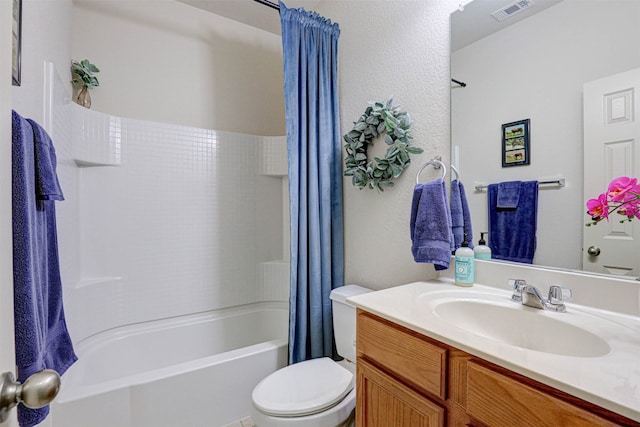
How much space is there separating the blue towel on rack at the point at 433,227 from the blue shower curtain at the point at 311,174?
66 centimetres

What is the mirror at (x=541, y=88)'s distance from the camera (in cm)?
94

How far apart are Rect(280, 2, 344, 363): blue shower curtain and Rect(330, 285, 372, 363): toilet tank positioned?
19cm

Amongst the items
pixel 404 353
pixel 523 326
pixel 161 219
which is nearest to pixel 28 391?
pixel 404 353

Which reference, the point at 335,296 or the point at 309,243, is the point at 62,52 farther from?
the point at 335,296

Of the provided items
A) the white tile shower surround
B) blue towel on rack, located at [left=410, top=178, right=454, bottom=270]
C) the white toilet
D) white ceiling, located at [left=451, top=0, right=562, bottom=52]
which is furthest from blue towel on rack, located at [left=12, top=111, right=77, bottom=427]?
white ceiling, located at [left=451, top=0, right=562, bottom=52]

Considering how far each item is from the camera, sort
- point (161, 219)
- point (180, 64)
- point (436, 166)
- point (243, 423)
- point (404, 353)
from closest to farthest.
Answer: point (404, 353) → point (436, 166) → point (243, 423) → point (161, 219) → point (180, 64)

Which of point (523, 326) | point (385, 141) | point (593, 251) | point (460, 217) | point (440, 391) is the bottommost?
point (440, 391)

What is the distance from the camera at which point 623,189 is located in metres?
Result: 0.83

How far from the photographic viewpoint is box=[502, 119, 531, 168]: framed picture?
1.10 meters

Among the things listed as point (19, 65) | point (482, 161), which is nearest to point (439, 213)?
point (482, 161)

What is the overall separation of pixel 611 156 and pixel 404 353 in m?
0.87

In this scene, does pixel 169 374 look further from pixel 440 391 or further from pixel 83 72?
pixel 83 72

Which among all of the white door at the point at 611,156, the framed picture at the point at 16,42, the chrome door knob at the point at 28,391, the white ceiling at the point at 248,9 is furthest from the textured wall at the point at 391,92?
the framed picture at the point at 16,42

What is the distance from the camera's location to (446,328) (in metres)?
0.80
